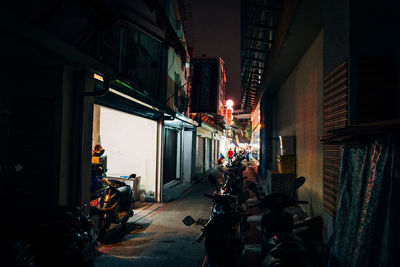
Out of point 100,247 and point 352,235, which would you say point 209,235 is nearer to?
point 352,235

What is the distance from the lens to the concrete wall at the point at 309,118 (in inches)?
243

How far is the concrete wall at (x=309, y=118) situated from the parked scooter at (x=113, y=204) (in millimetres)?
5547

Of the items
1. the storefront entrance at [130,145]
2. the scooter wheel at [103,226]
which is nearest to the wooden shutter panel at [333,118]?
the scooter wheel at [103,226]

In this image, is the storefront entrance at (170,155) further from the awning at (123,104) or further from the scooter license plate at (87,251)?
the scooter license plate at (87,251)

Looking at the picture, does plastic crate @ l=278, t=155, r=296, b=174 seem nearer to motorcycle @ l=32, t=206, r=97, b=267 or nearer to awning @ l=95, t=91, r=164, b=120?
awning @ l=95, t=91, r=164, b=120

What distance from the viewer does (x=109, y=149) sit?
31.2 feet

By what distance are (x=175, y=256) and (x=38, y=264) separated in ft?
8.70

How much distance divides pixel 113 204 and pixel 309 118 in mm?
6512

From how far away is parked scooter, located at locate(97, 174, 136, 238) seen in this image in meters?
5.51

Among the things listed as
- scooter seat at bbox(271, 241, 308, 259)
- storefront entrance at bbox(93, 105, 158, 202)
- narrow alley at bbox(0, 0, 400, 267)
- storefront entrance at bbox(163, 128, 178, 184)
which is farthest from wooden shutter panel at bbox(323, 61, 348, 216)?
storefront entrance at bbox(163, 128, 178, 184)

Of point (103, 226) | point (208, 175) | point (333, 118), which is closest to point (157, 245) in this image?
point (103, 226)

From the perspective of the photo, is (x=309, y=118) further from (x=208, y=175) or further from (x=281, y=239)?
(x=281, y=239)

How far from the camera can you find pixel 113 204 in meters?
5.75

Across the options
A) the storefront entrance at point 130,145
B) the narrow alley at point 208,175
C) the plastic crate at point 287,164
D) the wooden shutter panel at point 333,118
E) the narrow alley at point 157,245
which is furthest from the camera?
the storefront entrance at point 130,145
